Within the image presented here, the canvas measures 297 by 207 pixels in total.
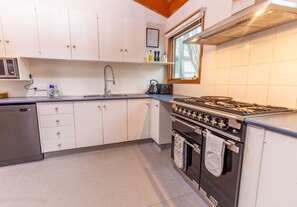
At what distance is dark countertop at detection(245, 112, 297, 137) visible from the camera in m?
0.78

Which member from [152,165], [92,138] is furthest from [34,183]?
[152,165]

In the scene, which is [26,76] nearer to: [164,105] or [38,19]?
[38,19]

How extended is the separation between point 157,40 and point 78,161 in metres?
2.60

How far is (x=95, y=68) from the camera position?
2768mm

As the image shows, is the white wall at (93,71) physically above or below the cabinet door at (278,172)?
above

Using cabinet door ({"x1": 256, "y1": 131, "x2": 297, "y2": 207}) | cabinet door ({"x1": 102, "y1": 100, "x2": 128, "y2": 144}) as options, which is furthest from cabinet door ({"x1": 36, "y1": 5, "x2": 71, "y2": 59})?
cabinet door ({"x1": 256, "y1": 131, "x2": 297, "y2": 207})

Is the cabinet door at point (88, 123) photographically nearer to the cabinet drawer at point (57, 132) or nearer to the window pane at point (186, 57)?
the cabinet drawer at point (57, 132)

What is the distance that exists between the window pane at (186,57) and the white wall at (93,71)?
0.32 m

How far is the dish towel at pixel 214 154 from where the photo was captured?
1142 millimetres

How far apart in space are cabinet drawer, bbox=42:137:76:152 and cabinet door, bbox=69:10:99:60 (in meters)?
1.29

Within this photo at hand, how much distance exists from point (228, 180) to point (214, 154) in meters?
0.20

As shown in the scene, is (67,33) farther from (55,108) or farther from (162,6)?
(162,6)

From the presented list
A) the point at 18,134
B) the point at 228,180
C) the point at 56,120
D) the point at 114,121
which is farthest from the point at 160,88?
the point at 18,134

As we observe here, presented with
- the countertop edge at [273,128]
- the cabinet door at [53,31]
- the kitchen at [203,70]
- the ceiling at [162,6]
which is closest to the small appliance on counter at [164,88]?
the kitchen at [203,70]
